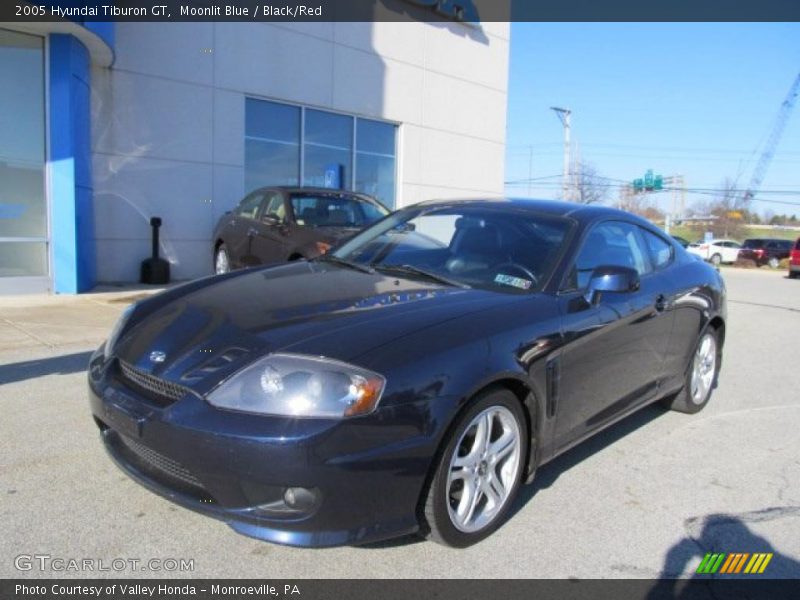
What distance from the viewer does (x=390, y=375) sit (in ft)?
7.88

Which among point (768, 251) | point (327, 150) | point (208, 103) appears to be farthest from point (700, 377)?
point (768, 251)

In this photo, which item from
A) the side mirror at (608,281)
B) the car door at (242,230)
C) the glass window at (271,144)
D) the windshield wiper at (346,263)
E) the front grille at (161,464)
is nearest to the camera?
the front grille at (161,464)

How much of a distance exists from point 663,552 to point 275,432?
1816 mm

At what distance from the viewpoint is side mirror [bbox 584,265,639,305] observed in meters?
3.38

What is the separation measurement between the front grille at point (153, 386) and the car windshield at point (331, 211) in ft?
18.9

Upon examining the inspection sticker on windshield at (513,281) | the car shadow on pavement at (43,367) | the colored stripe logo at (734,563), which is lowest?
the colored stripe logo at (734,563)

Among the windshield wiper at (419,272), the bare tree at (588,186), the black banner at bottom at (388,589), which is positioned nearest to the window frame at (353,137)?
the windshield wiper at (419,272)

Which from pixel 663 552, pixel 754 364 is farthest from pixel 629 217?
pixel 754 364

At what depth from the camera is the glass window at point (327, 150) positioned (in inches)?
526

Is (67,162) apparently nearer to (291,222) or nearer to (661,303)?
(291,222)

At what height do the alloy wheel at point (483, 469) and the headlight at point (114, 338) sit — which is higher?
the headlight at point (114, 338)

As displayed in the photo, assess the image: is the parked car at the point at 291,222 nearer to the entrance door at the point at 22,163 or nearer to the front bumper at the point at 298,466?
the entrance door at the point at 22,163

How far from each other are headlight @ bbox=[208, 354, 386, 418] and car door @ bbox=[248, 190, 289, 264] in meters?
6.04

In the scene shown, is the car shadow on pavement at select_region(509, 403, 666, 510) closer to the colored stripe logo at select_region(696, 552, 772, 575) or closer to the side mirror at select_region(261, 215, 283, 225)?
the colored stripe logo at select_region(696, 552, 772, 575)
